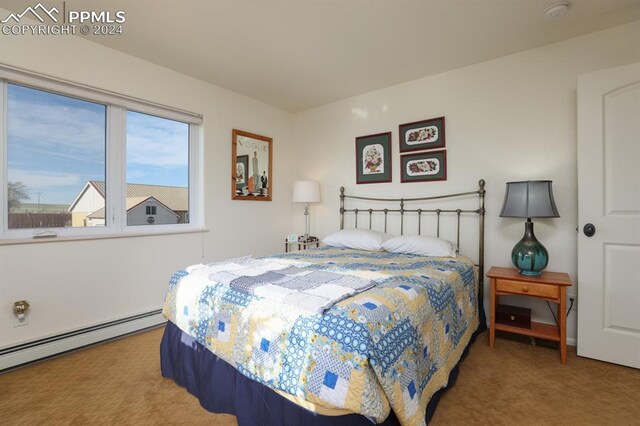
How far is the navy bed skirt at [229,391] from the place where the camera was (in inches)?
46.0

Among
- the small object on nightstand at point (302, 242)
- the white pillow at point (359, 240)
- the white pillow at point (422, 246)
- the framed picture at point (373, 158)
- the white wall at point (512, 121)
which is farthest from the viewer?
the small object on nightstand at point (302, 242)

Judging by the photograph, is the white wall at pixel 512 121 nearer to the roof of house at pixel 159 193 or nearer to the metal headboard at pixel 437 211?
the metal headboard at pixel 437 211

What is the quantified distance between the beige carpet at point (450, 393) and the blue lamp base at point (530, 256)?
0.64 m

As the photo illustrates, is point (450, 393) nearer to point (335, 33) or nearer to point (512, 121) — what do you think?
point (512, 121)

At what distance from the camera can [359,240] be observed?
9.69 ft

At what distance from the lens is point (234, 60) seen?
107 inches

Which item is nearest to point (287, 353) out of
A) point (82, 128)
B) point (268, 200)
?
point (82, 128)

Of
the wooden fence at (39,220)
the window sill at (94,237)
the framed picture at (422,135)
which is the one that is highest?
the framed picture at (422,135)

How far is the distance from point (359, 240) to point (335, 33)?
1829 mm

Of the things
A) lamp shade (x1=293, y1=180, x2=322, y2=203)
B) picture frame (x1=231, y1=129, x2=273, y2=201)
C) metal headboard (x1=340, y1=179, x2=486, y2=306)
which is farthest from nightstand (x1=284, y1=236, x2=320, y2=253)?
picture frame (x1=231, y1=129, x2=273, y2=201)

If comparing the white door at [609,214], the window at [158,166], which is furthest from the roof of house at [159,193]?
the white door at [609,214]

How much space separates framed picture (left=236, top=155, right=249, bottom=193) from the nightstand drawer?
2.78m

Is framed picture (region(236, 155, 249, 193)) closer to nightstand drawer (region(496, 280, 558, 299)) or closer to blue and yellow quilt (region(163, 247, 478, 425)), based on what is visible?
blue and yellow quilt (region(163, 247, 478, 425))

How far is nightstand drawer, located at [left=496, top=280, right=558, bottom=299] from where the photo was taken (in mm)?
2061
